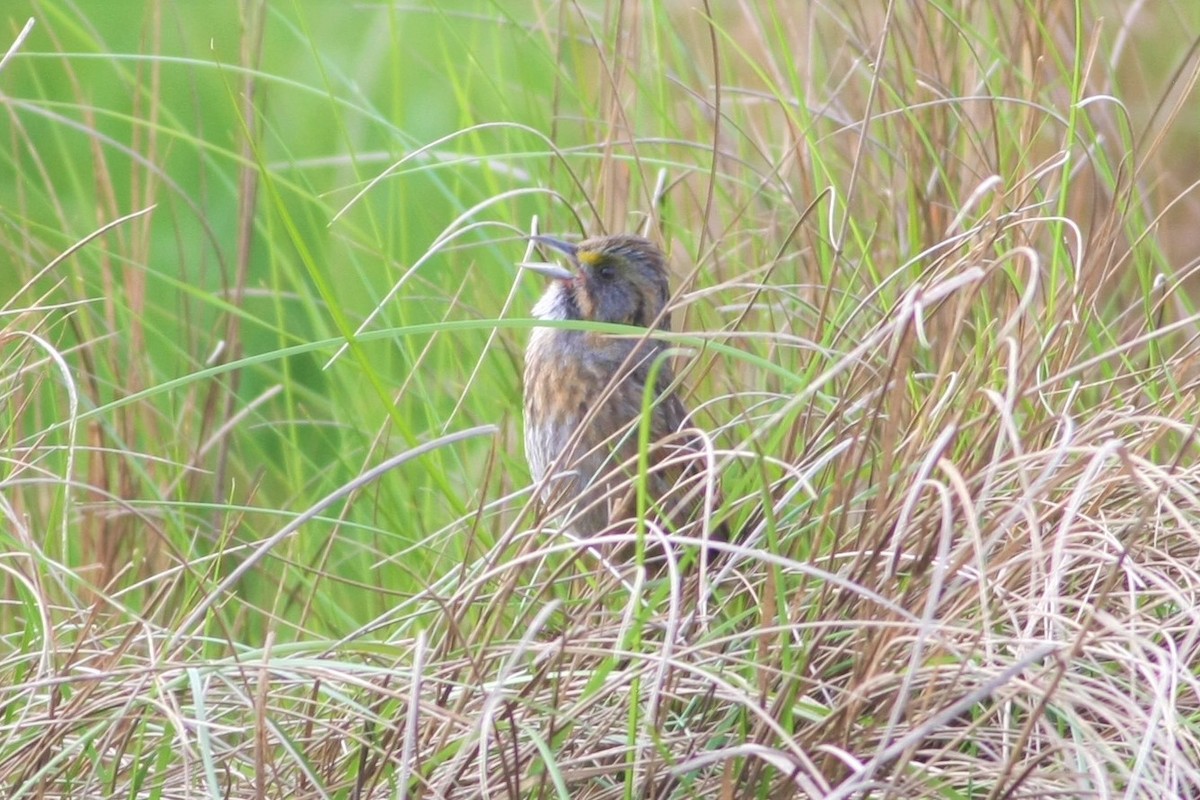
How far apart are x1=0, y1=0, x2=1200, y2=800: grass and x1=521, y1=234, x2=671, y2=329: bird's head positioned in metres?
0.12

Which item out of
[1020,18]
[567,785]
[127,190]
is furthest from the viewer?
[127,190]

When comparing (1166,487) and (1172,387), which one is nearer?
(1166,487)

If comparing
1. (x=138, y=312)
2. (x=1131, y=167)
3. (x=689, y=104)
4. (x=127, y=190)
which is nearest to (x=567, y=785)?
(x=1131, y=167)

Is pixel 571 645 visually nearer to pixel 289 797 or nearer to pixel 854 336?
pixel 289 797

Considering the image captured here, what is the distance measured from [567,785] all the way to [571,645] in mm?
196

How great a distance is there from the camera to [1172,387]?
8.76ft

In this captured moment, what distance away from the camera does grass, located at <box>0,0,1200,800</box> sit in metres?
2.15

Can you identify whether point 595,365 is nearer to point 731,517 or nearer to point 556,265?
point 556,265

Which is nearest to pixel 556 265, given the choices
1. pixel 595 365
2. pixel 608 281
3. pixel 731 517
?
pixel 608 281

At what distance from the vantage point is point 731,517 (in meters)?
3.19

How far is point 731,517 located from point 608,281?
77 centimetres

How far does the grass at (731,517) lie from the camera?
7.05 ft

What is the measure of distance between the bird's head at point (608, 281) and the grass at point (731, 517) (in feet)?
0.40

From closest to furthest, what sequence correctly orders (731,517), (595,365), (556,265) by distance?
(731,517), (556,265), (595,365)
